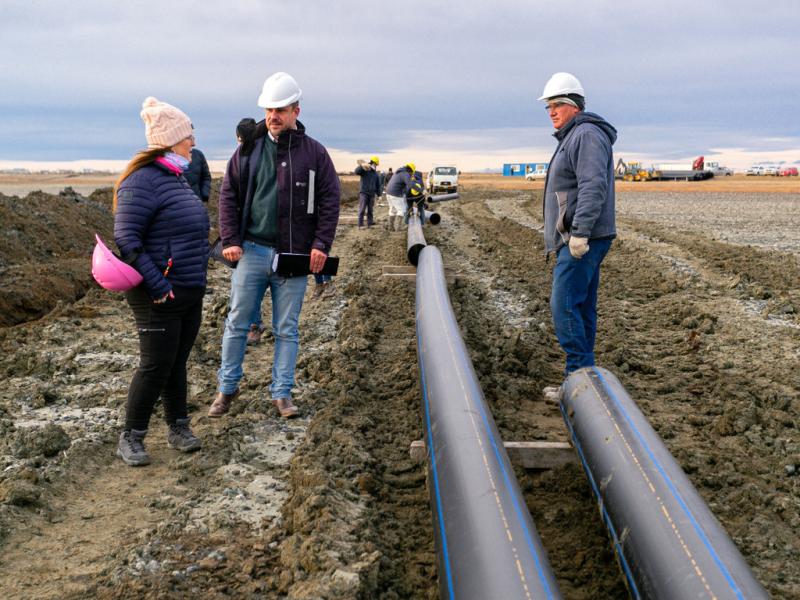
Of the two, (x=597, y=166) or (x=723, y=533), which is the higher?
(x=597, y=166)

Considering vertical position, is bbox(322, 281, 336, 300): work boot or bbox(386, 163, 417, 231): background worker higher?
bbox(386, 163, 417, 231): background worker

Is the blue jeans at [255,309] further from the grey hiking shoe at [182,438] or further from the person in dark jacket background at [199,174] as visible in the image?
the person in dark jacket background at [199,174]

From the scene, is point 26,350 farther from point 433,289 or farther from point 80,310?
point 433,289

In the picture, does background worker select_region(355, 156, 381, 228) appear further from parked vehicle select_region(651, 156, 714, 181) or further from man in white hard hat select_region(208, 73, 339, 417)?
parked vehicle select_region(651, 156, 714, 181)

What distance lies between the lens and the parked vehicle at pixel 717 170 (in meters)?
62.6

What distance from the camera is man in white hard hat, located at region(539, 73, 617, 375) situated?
410 cm

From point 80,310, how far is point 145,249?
4023 millimetres

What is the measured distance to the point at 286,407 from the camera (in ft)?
14.3

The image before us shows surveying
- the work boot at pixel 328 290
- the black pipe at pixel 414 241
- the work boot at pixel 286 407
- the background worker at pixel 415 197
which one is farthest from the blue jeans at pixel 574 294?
the background worker at pixel 415 197

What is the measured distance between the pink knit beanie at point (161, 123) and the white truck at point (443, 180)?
100ft

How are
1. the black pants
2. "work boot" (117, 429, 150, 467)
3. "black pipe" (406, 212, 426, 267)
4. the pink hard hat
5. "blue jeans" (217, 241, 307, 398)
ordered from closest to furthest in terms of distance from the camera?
1. the pink hard hat
2. the black pants
3. "work boot" (117, 429, 150, 467)
4. "blue jeans" (217, 241, 307, 398)
5. "black pipe" (406, 212, 426, 267)

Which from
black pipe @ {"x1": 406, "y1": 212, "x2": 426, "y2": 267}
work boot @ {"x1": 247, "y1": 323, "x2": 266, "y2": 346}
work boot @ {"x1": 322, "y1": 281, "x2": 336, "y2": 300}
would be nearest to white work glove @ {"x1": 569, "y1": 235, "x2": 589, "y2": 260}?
work boot @ {"x1": 247, "y1": 323, "x2": 266, "y2": 346}

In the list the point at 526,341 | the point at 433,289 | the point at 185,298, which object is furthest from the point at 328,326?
the point at 185,298

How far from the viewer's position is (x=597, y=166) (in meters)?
4.07
